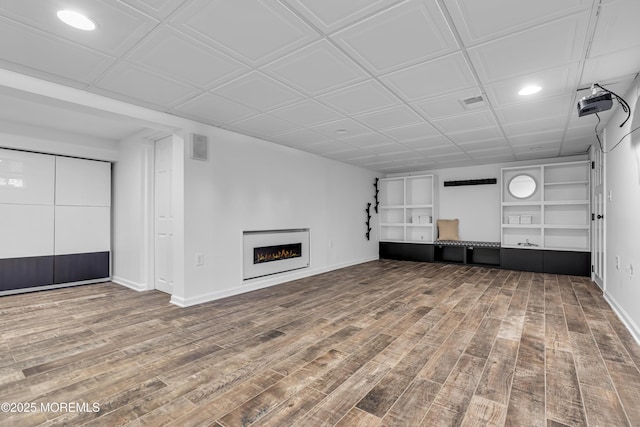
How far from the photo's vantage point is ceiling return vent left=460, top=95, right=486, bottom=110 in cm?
319

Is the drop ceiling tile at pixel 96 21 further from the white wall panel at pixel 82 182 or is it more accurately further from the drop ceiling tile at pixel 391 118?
the white wall panel at pixel 82 182

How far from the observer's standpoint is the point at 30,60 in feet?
7.73

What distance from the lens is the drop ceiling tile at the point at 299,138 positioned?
14.8 ft

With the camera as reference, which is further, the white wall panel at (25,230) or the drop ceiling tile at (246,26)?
the white wall panel at (25,230)

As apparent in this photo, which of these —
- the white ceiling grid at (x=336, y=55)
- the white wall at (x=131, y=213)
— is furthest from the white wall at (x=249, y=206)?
the white wall at (x=131, y=213)

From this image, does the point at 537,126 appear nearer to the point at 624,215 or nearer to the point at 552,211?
the point at 624,215

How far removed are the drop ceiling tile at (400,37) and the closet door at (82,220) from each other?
17.0 ft

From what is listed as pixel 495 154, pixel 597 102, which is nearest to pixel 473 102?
pixel 597 102

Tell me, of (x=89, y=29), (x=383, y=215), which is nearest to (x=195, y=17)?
(x=89, y=29)

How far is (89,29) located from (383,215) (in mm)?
7349

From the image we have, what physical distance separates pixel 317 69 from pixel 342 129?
179 centimetres

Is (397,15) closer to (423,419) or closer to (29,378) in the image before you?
(423,419)

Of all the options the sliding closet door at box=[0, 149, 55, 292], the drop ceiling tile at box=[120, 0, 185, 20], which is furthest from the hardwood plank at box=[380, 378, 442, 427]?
the sliding closet door at box=[0, 149, 55, 292]

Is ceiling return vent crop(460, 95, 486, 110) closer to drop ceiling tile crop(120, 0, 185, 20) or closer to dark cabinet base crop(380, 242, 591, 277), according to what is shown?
drop ceiling tile crop(120, 0, 185, 20)
